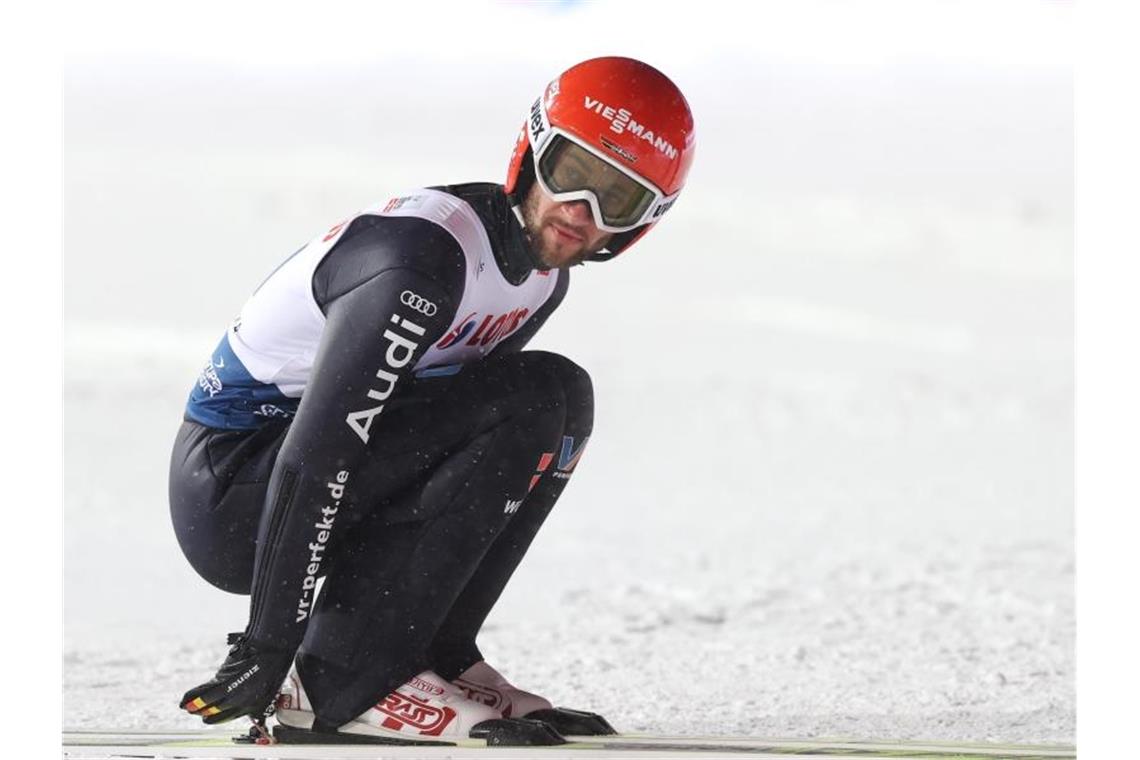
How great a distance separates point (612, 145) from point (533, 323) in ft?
2.01

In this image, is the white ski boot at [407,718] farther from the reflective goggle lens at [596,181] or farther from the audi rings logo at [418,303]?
the reflective goggle lens at [596,181]

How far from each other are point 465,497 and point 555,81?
939 millimetres

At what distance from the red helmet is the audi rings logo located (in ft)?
1.37

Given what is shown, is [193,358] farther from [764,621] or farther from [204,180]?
[764,621]

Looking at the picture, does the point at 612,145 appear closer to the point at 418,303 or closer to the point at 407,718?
the point at 418,303

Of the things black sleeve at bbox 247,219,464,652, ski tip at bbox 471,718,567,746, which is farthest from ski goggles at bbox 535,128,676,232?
ski tip at bbox 471,718,567,746

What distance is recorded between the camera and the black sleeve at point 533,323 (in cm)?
361

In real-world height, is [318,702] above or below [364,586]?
below

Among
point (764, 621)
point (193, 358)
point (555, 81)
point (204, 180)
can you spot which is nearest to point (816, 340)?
point (193, 358)

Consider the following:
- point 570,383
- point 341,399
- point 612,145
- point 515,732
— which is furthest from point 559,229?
point 515,732

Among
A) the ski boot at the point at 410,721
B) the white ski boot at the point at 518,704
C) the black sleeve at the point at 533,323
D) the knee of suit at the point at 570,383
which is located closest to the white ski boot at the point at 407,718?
the ski boot at the point at 410,721

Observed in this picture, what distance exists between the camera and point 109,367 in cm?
1530

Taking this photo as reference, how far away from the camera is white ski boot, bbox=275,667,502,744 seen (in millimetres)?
3281

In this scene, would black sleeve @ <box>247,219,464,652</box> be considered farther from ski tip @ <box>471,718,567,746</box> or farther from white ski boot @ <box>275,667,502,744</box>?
ski tip @ <box>471,718,567,746</box>
